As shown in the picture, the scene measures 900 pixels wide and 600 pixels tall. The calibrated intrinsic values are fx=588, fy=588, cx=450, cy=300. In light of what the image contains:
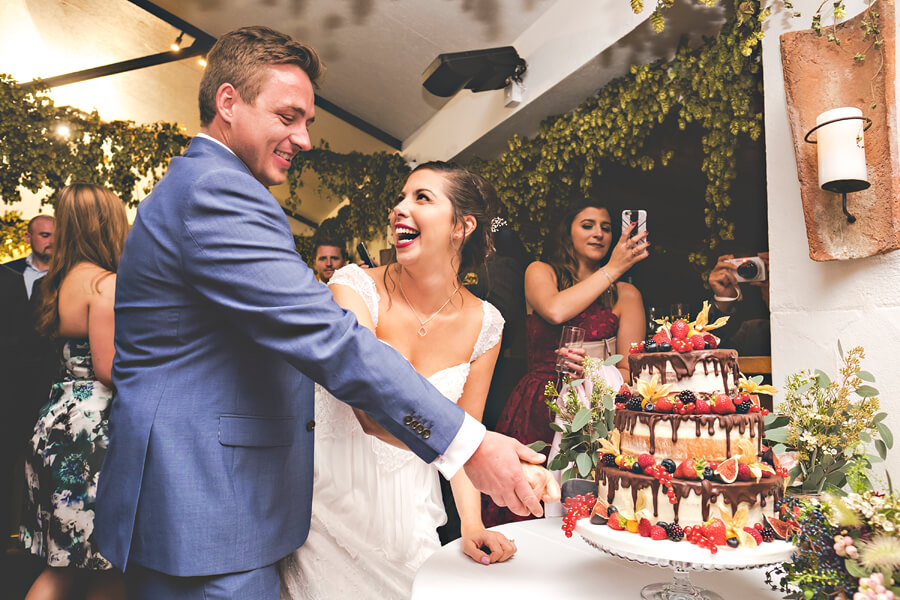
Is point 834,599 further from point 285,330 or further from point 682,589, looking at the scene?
point 285,330

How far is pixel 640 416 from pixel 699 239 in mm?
1413

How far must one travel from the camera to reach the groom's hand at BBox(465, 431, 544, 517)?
1095 millimetres

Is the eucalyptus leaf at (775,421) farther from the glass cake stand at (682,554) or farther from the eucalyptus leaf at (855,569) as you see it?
the eucalyptus leaf at (855,569)

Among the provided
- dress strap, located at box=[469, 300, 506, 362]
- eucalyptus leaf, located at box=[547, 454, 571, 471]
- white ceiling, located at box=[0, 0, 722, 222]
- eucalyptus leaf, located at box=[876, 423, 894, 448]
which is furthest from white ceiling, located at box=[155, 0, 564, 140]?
eucalyptus leaf, located at box=[876, 423, 894, 448]

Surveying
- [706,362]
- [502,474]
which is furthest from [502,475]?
[706,362]

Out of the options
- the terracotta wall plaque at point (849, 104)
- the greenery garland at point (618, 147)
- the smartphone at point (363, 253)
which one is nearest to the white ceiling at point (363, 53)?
the greenery garland at point (618, 147)

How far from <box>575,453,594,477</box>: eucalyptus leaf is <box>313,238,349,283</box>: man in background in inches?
91.5

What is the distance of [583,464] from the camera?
160cm

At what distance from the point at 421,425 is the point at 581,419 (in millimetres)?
661

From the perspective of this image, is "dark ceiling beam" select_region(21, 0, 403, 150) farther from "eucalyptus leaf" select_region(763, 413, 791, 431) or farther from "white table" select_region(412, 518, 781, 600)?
"eucalyptus leaf" select_region(763, 413, 791, 431)

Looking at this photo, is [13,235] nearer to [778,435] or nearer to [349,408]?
[349,408]

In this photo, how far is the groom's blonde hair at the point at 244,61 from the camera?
1.28 metres

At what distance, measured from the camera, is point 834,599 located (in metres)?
0.82

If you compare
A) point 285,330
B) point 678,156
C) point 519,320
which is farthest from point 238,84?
point 519,320
